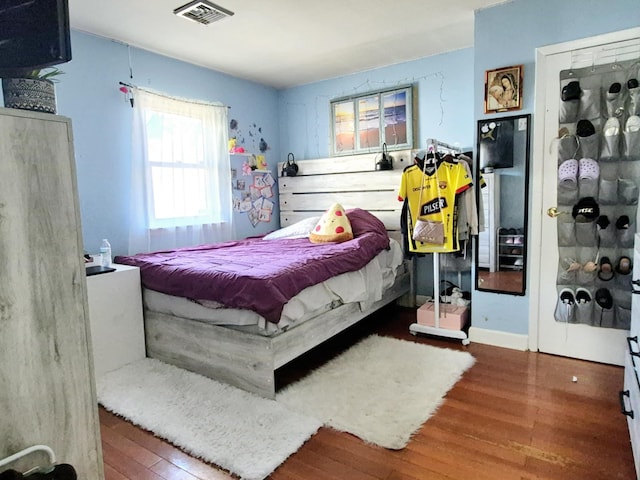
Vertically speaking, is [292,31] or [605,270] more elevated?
[292,31]

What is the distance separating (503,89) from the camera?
9.32ft

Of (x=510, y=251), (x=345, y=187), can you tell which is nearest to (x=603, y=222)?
(x=510, y=251)

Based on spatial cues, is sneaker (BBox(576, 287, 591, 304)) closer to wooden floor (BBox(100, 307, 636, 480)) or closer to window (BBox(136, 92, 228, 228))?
wooden floor (BBox(100, 307, 636, 480))

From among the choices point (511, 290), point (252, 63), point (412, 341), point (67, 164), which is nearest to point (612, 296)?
point (511, 290)

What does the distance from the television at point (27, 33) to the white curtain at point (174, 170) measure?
2.27 metres

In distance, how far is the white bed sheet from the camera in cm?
229

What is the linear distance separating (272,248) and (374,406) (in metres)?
1.59

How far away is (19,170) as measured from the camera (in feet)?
3.67

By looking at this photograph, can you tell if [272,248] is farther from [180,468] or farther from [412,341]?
[180,468]

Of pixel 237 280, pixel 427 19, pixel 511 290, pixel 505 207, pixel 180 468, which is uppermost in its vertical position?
pixel 427 19

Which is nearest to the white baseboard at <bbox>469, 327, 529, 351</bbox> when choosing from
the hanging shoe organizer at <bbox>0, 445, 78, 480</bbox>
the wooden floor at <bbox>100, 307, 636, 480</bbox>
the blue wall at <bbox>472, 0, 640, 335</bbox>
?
the blue wall at <bbox>472, 0, 640, 335</bbox>

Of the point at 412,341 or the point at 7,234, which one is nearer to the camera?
the point at 7,234

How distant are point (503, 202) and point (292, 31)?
2.03m

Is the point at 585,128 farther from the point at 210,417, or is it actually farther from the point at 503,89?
the point at 210,417
